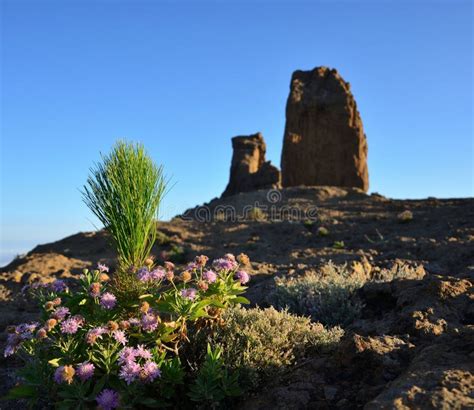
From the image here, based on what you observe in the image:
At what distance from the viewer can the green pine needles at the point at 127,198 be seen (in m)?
4.74

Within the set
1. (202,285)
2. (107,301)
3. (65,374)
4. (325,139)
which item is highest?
(325,139)

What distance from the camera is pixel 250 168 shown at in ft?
150

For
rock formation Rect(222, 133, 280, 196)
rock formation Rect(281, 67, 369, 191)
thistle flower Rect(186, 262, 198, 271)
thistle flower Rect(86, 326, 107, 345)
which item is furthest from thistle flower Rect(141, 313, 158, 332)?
rock formation Rect(222, 133, 280, 196)

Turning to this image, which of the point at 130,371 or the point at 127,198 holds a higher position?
the point at 127,198

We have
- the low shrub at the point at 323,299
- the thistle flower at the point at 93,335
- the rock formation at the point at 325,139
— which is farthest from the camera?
the rock formation at the point at 325,139

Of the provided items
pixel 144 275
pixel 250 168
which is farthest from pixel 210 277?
pixel 250 168

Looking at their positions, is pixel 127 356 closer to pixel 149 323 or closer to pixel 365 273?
pixel 149 323

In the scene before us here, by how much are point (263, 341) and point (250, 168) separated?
4251 cm

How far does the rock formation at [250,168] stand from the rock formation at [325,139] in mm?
8907

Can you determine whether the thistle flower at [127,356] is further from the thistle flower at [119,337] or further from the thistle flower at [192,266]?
the thistle flower at [192,266]

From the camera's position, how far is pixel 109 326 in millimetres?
3086

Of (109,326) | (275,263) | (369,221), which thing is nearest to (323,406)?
(109,326)

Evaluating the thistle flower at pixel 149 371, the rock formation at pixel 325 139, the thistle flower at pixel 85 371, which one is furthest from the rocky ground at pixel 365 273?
the rock formation at pixel 325 139

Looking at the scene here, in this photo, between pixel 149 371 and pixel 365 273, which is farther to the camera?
pixel 365 273
